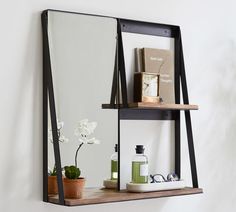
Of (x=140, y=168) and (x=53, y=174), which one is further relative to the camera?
(x=140, y=168)

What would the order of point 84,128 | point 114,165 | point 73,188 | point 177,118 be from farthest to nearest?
point 177,118 → point 114,165 → point 84,128 → point 73,188

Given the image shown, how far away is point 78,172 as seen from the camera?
6.91 ft

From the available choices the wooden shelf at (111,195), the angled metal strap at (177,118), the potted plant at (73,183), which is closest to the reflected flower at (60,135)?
the potted plant at (73,183)

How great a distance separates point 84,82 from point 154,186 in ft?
1.67

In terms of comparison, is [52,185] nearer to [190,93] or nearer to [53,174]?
[53,174]

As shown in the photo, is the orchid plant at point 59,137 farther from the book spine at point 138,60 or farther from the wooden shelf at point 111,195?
the book spine at point 138,60

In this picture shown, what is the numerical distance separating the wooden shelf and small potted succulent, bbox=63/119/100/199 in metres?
0.04

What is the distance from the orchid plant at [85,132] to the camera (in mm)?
2184

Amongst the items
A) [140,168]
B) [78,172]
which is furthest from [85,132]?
[140,168]

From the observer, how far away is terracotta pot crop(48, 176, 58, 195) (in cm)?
212

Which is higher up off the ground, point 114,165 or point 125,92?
point 125,92

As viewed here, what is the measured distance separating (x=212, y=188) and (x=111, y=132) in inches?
26.4

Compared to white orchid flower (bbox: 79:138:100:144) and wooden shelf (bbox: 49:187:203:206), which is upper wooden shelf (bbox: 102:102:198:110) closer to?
white orchid flower (bbox: 79:138:100:144)

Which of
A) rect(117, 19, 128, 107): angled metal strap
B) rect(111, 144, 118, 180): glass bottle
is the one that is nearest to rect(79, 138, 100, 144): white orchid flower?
rect(111, 144, 118, 180): glass bottle
